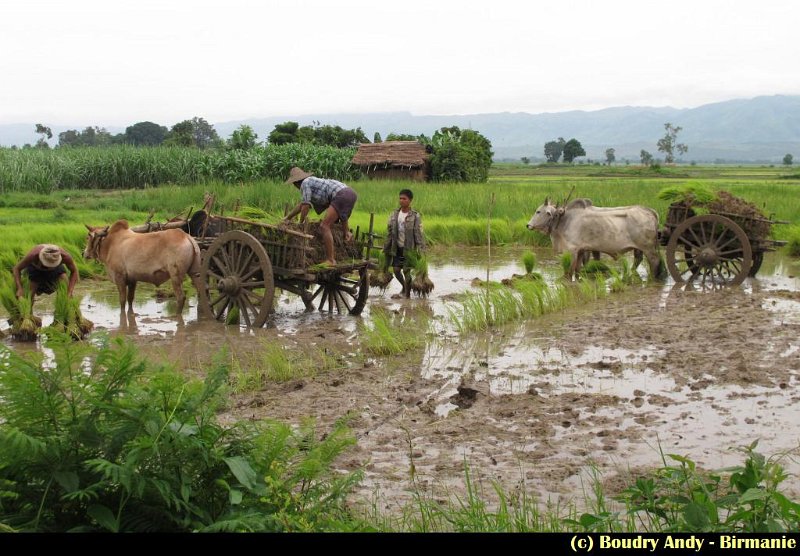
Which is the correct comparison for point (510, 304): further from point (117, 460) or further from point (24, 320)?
point (117, 460)

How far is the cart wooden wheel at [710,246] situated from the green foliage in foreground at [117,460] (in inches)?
410

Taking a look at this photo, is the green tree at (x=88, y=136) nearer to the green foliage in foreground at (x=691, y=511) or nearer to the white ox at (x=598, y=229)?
the white ox at (x=598, y=229)

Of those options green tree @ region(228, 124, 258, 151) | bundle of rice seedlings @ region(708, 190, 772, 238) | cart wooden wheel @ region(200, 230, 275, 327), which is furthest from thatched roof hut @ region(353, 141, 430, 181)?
cart wooden wheel @ region(200, 230, 275, 327)

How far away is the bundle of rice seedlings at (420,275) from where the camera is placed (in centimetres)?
1112

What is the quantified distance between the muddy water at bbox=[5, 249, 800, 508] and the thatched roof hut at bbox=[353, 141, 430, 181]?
862 inches

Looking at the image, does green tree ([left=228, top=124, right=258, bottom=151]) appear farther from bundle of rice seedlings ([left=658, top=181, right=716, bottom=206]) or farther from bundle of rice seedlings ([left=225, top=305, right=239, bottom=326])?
bundle of rice seedlings ([left=225, top=305, right=239, bottom=326])

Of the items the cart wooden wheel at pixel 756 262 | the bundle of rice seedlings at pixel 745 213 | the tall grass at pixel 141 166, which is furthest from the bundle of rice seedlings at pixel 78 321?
the tall grass at pixel 141 166

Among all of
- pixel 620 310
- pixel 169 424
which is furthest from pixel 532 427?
pixel 620 310

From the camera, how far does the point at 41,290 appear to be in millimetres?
9164

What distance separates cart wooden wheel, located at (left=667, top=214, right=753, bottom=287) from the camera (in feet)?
39.3

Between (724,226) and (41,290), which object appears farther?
(724,226)

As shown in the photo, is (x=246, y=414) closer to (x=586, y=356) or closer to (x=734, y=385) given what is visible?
(x=586, y=356)

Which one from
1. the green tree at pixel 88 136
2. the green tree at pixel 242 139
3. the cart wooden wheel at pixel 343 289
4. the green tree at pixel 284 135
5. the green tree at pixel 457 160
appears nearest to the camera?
the cart wooden wheel at pixel 343 289

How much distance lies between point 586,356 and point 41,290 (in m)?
6.08
